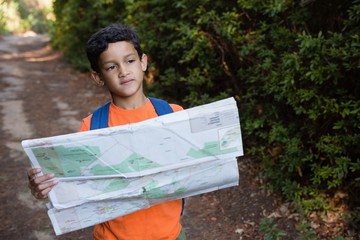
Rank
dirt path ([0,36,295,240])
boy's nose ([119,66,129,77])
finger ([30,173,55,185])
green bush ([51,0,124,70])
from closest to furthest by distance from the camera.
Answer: finger ([30,173,55,185]) < boy's nose ([119,66,129,77]) < dirt path ([0,36,295,240]) < green bush ([51,0,124,70])

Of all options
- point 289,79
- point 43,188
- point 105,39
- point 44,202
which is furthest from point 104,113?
point 44,202

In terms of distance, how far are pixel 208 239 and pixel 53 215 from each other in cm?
195

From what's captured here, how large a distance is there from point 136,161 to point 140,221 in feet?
1.07

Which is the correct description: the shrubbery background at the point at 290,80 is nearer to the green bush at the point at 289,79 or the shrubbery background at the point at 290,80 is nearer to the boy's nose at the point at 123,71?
the green bush at the point at 289,79

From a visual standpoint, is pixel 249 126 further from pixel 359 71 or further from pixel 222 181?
pixel 222 181

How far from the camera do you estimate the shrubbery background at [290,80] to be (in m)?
2.91

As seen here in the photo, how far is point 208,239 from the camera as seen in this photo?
10.8 ft

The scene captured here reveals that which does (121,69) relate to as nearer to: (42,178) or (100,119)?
(100,119)

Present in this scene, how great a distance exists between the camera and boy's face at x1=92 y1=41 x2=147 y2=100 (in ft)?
5.66

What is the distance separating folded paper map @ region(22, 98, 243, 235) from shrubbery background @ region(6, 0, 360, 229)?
1.58m

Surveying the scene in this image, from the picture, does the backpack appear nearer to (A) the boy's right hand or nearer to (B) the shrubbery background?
(A) the boy's right hand

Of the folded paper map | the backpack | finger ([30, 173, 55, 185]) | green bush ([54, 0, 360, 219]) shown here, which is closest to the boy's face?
the backpack

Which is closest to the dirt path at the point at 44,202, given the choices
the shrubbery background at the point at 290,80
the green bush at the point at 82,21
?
the shrubbery background at the point at 290,80

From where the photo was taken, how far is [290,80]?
10.3ft
